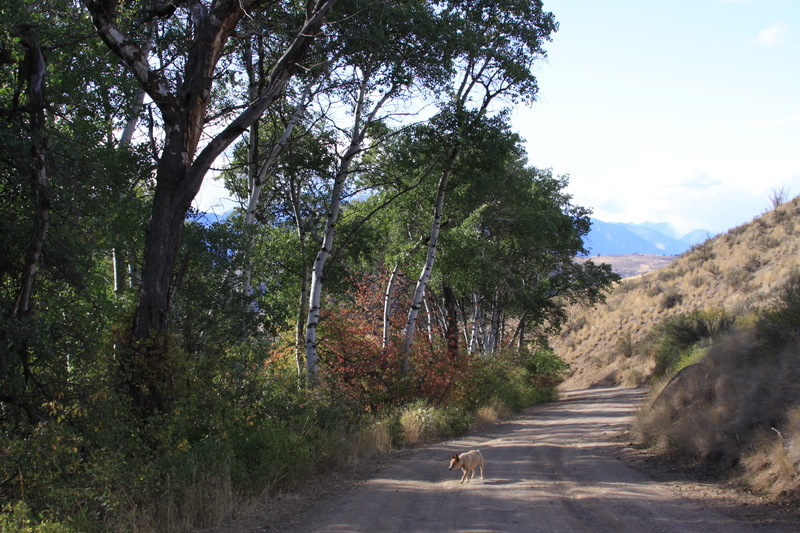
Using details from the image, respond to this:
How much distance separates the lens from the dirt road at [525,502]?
6594 millimetres

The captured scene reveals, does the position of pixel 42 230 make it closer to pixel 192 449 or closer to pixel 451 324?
pixel 192 449

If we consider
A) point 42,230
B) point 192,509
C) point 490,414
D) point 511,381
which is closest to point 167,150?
point 42,230

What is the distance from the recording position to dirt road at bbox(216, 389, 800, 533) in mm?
6594

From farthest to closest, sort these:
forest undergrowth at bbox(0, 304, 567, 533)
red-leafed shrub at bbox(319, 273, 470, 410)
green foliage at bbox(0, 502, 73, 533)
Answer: red-leafed shrub at bbox(319, 273, 470, 410), forest undergrowth at bbox(0, 304, 567, 533), green foliage at bbox(0, 502, 73, 533)

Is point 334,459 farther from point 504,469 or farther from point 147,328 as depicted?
Answer: point 147,328

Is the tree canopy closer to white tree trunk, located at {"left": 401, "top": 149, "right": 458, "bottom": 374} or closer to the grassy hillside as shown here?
white tree trunk, located at {"left": 401, "top": 149, "right": 458, "bottom": 374}

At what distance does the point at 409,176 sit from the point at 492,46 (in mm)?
4449

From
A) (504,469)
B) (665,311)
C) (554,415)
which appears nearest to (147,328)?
(504,469)

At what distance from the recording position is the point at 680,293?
48.6 m

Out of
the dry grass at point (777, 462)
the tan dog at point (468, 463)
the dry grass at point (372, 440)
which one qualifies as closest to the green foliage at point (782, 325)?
the dry grass at point (777, 462)

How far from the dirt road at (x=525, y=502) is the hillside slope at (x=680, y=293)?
81.2ft

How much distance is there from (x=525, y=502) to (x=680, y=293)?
45841 millimetres

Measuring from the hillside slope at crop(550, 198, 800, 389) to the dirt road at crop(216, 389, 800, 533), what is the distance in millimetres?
24755

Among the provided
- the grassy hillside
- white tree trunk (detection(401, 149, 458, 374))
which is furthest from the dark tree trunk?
the grassy hillside
